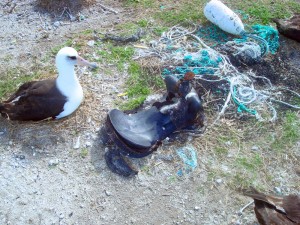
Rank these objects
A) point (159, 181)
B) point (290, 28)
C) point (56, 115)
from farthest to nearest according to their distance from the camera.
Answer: point (290, 28)
point (56, 115)
point (159, 181)

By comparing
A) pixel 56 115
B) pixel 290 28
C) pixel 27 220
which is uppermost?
pixel 290 28

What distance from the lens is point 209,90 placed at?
17.2 ft

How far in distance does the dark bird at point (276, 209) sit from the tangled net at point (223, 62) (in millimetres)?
1294

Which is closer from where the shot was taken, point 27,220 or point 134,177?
point 27,220

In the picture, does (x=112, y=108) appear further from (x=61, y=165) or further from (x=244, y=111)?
(x=244, y=111)

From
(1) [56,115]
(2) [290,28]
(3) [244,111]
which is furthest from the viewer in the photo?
(2) [290,28]

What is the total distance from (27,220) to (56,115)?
123 cm

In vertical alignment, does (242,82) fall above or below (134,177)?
above

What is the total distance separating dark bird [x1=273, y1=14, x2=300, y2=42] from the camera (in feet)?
19.5

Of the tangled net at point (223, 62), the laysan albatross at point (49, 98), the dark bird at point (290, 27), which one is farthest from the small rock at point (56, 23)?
the dark bird at point (290, 27)

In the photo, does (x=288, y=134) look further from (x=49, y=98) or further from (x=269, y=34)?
(x=49, y=98)

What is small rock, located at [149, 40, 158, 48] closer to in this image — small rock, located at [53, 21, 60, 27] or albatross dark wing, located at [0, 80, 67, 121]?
small rock, located at [53, 21, 60, 27]

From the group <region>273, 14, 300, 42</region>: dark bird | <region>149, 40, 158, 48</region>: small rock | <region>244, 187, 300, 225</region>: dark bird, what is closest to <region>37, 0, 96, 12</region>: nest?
<region>149, 40, 158, 48</region>: small rock

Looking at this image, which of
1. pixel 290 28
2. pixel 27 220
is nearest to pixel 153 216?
pixel 27 220
